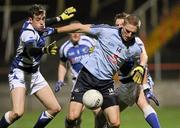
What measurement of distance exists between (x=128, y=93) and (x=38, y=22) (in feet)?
5.63

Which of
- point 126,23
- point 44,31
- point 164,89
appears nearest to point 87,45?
point 44,31

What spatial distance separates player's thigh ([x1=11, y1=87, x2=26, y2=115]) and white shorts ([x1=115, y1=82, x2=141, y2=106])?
143cm

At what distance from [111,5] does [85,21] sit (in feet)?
3.81

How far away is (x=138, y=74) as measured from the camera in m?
9.43

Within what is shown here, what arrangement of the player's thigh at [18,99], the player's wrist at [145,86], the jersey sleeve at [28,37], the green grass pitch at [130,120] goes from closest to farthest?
the jersey sleeve at [28,37], the player's thigh at [18,99], the player's wrist at [145,86], the green grass pitch at [130,120]

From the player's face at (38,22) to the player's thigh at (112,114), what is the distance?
64.1 inches

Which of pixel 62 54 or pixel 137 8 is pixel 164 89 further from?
pixel 62 54

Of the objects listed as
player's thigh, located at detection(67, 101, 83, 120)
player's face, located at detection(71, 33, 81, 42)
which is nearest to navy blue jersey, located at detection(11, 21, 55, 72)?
player's thigh, located at detection(67, 101, 83, 120)

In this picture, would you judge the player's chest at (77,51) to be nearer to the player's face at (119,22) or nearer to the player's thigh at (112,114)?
the player's face at (119,22)

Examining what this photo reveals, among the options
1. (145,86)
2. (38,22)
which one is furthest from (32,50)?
(145,86)

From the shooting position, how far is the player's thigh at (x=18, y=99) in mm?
9914

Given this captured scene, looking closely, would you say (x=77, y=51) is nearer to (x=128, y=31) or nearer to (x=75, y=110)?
(x=75, y=110)

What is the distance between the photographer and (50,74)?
19219mm

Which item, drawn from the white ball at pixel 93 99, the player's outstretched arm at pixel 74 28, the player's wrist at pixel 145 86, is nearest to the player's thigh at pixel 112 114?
the white ball at pixel 93 99
